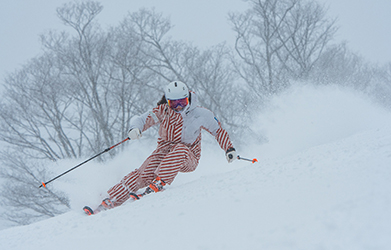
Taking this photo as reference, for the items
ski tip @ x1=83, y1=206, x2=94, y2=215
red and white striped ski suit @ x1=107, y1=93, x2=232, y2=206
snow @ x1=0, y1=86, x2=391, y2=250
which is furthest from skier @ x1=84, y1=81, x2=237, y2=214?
snow @ x1=0, y1=86, x2=391, y2=250

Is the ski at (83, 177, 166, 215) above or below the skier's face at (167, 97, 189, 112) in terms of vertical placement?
below

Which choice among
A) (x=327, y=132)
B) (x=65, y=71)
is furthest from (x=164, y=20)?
(x=327, y=132)

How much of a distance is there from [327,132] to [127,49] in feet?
32.7

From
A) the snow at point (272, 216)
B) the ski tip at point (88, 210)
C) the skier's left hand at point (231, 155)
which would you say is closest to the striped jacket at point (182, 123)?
the skier's left hand at point (231, 155)

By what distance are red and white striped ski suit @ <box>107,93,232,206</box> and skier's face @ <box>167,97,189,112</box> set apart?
0.21ft

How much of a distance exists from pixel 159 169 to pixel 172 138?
503 mm

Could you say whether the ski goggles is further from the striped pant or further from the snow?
the snow

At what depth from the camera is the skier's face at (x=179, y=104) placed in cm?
362

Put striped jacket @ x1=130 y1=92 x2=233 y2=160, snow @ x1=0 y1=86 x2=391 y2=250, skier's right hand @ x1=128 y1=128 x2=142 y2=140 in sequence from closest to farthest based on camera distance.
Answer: snow @ x1=0 y1=86 x2=391 y2=250, skier's right hand @ x1=128 y1=128 x2=142 y2=140, striped jacket @ x1=130 y1=92 x2=233 y2=160

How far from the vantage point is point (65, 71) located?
13.0 meters

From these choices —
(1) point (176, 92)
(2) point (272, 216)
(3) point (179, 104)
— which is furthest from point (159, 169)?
(2) point (272, 216)

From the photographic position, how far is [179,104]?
3631 mm

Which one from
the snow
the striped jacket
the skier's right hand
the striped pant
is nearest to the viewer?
the snow

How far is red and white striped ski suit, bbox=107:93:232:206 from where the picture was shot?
11.1ft
